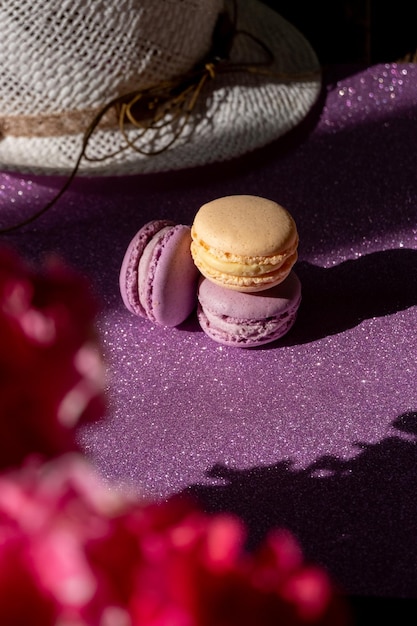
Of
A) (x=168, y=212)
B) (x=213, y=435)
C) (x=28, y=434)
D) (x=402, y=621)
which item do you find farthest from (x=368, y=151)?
(x=28, y=434)

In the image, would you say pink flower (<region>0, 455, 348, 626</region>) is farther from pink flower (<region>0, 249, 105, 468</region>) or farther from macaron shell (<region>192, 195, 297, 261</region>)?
macaron shell (<region>192, 195, 297, 261</region>)

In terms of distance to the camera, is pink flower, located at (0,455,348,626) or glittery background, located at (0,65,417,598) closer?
pink flower, located at (0,455,348,626)

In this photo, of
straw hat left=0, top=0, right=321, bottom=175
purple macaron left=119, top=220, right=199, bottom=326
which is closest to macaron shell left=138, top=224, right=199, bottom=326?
purple macaron left=119, top=220, right=199, bottom=326

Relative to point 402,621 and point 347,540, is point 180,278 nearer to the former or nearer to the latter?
point 347,540

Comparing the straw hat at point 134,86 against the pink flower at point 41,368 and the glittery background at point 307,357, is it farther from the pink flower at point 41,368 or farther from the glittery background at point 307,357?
the pink flower at point 41,368

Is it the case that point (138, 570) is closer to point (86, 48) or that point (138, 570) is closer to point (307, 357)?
point (307, 357)

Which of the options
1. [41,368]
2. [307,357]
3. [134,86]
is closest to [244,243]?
[307,357]
